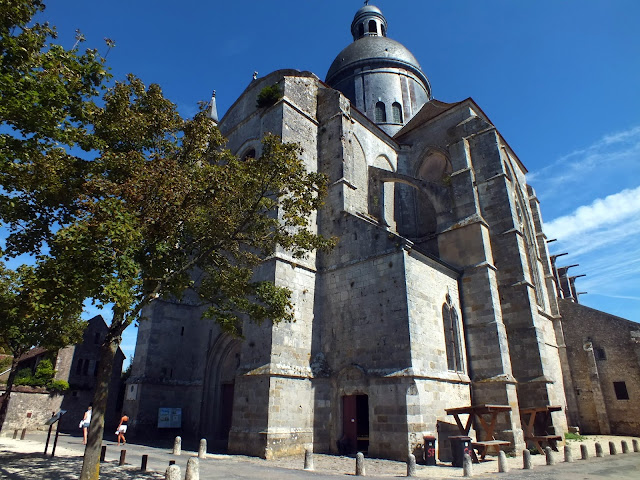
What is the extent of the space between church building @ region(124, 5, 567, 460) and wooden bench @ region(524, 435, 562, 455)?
1.63 feet

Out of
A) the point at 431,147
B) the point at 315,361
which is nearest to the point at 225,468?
the point at 315,361

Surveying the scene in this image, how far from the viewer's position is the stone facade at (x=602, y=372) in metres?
17.4

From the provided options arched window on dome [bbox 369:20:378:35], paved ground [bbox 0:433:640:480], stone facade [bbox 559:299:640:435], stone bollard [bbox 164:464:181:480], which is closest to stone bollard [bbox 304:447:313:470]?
paved ground [bbox 0:433:640:480]

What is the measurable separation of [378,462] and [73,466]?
7142 millimetres

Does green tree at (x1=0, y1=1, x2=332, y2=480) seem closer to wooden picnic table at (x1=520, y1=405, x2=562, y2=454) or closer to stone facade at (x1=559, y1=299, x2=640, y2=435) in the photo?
wooden picnic table at (x1=520, y1=405, x2=562, y2=454)

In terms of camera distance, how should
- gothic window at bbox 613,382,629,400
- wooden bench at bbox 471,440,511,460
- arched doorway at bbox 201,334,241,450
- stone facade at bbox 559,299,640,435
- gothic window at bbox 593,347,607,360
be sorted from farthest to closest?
1. gothic window at bbox 593,347,607,360
2. gothic window at bbox 613,382,629,400
3. stone facade at bbox 559,299,640,435
4. arched doorway at bbox 201,334,241,450
5. wooden bench at bbox 471,440,511,460

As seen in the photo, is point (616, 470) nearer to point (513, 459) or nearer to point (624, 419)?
point (513, 459)

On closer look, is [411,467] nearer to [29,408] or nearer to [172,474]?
[172,474]

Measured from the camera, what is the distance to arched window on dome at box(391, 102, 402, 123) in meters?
26.7

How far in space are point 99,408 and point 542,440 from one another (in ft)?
41.0

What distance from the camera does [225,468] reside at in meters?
9.00

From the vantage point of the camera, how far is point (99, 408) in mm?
6934

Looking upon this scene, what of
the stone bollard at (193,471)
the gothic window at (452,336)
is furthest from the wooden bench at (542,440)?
the stone bollard at (193,471)

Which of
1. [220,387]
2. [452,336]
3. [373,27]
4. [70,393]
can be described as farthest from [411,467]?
[373,27]
